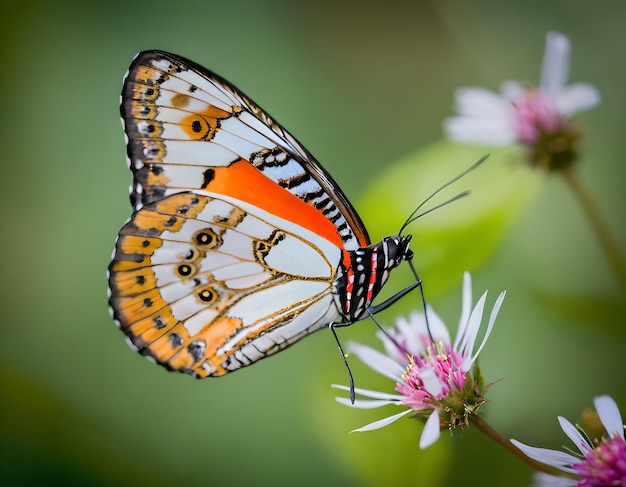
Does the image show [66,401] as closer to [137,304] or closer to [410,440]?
[137,304]

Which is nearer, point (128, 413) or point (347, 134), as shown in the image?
point (128, 413)

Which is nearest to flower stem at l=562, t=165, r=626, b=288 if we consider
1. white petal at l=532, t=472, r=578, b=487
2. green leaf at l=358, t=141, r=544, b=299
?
green leaf at l=358, t=141, r=544, b=299

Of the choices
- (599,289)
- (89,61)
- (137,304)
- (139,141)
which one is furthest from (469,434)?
(89,61)

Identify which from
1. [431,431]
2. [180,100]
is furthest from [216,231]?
[431,431]

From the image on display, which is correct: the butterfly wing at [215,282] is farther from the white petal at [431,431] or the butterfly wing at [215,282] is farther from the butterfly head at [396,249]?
the white petal at [431,431]

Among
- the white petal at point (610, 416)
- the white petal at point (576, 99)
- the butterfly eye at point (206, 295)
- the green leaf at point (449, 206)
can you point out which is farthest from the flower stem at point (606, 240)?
the butterfly eye at point (206, 295)

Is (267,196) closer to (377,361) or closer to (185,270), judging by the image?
(185,270)
